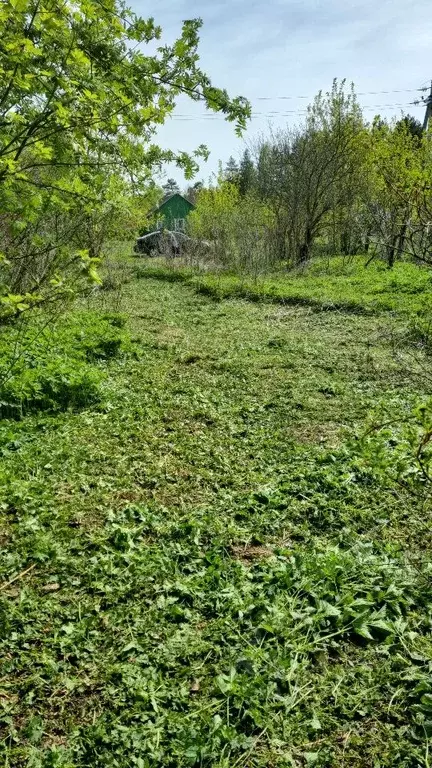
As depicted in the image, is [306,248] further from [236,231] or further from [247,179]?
[247,179]

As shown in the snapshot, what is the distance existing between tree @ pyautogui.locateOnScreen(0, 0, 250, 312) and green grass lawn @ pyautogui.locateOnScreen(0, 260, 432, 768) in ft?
5.99

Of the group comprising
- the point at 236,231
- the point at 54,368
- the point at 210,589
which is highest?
the point at 236,231

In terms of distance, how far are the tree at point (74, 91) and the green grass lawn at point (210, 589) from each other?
71.9 inches

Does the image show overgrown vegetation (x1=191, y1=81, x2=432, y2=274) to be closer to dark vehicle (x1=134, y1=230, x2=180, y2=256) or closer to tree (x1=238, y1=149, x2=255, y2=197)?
dark vehicle (x1=134, y1=230, x2=180, y2=256)

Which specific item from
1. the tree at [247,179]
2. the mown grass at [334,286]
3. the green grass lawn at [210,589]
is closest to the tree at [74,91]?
the green grass lawn at [210,589]

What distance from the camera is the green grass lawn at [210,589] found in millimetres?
2168

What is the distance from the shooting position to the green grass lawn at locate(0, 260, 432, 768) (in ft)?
7.11

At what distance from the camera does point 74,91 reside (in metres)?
2.18

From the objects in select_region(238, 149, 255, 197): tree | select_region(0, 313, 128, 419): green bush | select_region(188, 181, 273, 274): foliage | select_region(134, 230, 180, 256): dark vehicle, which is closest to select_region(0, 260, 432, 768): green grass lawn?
select_region(0, 313, 128, 419): green bush

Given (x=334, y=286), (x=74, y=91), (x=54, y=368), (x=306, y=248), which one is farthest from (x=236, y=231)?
(x=74, y=91)

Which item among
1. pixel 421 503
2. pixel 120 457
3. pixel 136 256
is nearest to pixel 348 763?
pixel 421 503

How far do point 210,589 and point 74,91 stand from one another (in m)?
2.71

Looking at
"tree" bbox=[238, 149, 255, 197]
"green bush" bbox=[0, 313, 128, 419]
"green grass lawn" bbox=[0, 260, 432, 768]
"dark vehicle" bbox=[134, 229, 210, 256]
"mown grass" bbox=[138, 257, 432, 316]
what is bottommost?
"green grass lawn" bbox=[0, 260, 432, 768]

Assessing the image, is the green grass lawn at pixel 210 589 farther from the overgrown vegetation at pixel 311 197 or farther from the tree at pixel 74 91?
the overgrown vegetation at pixel 311 197
